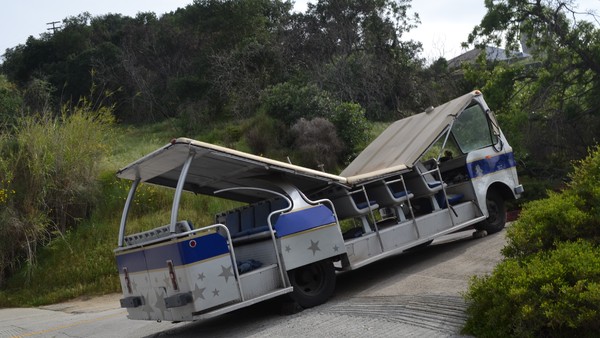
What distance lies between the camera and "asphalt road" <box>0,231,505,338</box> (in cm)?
720

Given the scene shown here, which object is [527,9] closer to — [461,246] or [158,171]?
[461,246]

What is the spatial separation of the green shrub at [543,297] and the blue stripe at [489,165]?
5.49 meters

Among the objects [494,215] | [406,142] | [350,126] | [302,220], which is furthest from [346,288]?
[350,126]

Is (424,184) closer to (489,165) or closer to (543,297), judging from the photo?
(489,165)

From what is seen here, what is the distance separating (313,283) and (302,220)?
3.01ft

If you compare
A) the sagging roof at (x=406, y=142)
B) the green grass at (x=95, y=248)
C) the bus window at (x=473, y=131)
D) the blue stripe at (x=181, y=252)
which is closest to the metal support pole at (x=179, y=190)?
the blue stripe at (x=181, y=252)

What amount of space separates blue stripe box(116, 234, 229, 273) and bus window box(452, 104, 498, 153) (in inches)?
230

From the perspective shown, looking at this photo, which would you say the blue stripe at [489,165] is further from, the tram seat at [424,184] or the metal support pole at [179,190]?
the metal support pole at [179,190]

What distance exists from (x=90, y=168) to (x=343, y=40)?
16.5 metres

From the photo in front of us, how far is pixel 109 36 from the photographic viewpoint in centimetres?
3941

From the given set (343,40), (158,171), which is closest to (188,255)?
(158,171)

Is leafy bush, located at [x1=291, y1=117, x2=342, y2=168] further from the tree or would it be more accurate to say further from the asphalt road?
the asphalt road

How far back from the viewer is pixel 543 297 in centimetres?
571

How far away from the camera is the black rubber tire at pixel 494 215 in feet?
40.4
